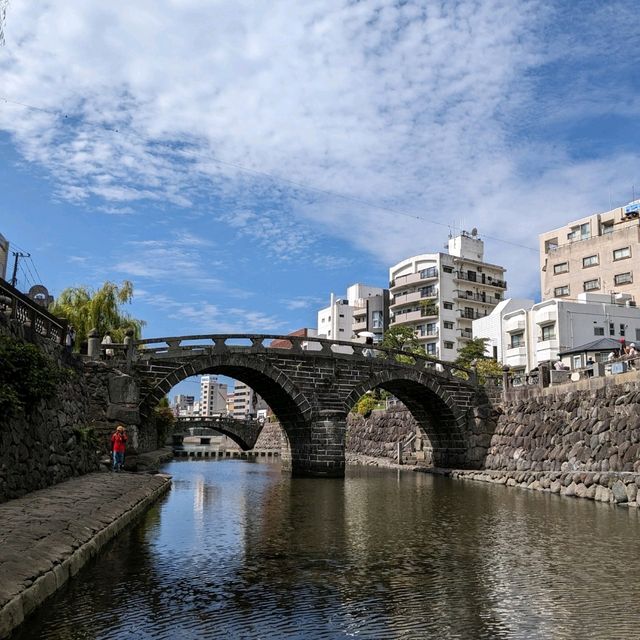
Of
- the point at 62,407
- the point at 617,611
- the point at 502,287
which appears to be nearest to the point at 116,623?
the point at 617,611

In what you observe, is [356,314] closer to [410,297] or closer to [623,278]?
[410,297]

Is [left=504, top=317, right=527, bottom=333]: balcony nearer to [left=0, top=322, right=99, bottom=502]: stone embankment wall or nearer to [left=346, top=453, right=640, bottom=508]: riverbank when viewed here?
[left=346, top=453, right=640, bottom=508]: riverbank

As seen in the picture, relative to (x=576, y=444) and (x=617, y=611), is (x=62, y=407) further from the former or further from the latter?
(x=576, y=444)

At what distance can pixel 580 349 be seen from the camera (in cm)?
3547

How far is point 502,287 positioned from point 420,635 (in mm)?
67960

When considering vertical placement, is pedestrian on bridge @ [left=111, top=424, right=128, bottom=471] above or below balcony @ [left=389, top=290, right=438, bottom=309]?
below

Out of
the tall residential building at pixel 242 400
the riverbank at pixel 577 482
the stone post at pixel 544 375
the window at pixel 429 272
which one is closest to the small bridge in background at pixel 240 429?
the window at pixel 429 272

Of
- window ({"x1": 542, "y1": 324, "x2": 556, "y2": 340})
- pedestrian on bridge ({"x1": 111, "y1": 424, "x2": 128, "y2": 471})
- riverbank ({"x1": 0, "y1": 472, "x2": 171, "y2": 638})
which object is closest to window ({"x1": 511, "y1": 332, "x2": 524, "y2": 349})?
window ({"x1": 542, "y1": 324, "x2": 556, "y2": 340})

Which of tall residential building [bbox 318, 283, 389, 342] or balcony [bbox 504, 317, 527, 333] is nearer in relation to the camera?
balcony [bbox 504, 317, 527, 333]

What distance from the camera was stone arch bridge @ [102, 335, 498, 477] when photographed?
2803 centimetres

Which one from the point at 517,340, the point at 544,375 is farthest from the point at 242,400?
the point at 544,375

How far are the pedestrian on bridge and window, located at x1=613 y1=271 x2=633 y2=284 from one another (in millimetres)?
47110

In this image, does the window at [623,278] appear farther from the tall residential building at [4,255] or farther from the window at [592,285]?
the tall residential building at [4,255]

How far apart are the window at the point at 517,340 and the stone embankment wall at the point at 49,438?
40145mm
